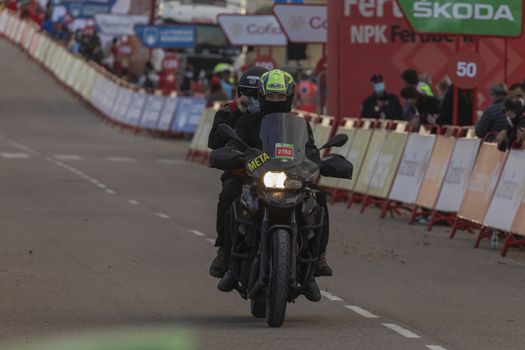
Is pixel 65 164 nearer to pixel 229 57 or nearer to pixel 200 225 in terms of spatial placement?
pixel 200 225

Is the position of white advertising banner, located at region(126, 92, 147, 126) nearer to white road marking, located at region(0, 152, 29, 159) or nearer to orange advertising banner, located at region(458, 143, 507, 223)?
white road marking, located at region(0, 152, 29, 159)

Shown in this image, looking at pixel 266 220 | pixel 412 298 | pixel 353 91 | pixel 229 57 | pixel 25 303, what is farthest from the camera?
pixel 229 57

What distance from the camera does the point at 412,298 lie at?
14125 millimetres

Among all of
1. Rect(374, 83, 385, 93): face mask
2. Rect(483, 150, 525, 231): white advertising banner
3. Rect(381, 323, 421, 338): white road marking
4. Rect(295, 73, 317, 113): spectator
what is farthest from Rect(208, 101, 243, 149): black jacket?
Rect(295, 73, 317, 113): spectator

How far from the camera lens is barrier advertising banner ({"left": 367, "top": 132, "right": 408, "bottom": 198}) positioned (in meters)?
24.3

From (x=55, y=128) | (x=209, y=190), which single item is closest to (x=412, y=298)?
(x=209, y=190)

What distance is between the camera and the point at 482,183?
2011 cm

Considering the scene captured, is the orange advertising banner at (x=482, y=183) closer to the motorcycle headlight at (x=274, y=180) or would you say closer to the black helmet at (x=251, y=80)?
the black helmet at (x=251, y=80)

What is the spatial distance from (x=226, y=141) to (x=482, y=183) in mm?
7836

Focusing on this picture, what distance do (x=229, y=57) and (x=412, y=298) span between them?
168ft

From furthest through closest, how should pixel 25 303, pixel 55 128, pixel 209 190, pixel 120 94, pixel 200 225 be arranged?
pixel 120 94, pixel 55 128, pixel 209 190, pixel 200 225, pixel 25 303

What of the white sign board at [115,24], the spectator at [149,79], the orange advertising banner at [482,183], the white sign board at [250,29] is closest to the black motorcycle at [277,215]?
the orange advertising banner at [482,183]

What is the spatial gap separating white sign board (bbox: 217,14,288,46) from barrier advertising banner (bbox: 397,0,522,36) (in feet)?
53.4

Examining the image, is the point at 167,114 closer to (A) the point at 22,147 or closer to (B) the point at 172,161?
(A) the point at 22,147
